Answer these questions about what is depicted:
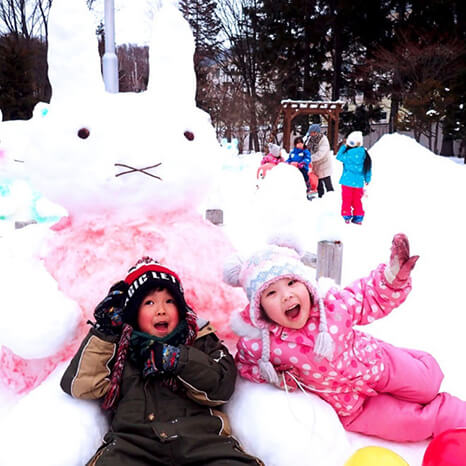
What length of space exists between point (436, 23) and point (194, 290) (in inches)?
880

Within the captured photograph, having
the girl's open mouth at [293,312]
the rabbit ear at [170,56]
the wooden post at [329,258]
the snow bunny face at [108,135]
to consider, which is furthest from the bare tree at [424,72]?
the girl's open mouth at [293,312]

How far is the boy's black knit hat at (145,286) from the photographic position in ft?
6.56

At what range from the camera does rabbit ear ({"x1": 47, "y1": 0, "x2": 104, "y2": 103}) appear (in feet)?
8.02

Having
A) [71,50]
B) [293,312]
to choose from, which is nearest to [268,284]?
[293,312]

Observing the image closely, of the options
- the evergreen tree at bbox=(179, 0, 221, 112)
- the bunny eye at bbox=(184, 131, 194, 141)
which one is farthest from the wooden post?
the evergreen tree at bbox=(179, 0, 221, 112)

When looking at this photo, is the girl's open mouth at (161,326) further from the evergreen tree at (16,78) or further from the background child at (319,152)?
the evergreen tree at (16,78)

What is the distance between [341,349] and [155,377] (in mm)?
816

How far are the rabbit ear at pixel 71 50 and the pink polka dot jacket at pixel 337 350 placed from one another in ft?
5.07

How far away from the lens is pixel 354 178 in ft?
25.2

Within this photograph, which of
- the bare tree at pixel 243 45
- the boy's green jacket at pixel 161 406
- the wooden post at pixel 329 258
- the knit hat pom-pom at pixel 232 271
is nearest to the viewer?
the boy's green jacket at pixel 161 406

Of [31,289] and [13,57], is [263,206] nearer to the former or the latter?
[31,289]

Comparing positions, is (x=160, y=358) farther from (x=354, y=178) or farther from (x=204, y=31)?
(x=204, y=31)

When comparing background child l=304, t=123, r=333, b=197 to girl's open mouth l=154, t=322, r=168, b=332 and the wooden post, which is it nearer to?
the wooden post

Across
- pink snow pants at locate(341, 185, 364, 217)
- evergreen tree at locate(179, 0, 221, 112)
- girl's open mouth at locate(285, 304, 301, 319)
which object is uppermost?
evergreen tree at locate(179, 0, 221, 112)
